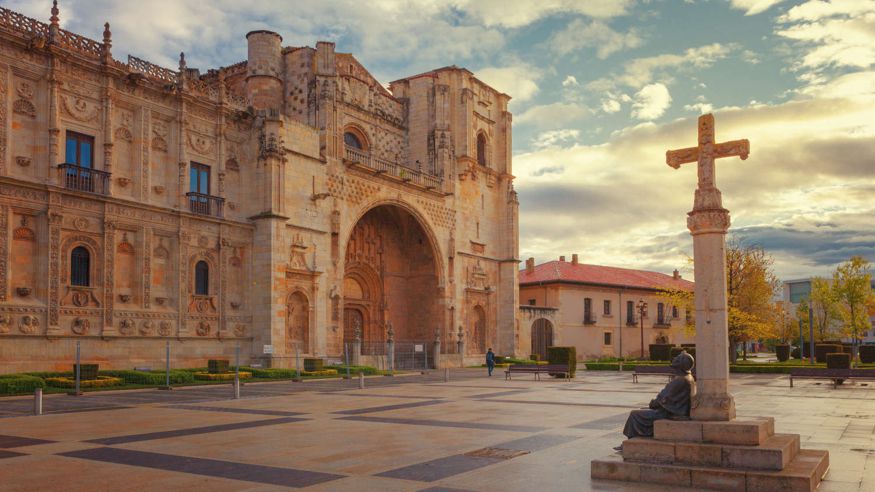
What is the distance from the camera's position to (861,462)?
31.8ft

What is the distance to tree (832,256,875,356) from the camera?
50.5m

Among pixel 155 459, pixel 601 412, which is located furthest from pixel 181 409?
pixel 601 412

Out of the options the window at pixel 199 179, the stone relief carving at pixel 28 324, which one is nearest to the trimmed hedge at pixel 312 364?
the window at pixel 199 179

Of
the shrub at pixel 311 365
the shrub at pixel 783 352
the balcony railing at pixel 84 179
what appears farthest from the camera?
the shrub at pixel 783 352

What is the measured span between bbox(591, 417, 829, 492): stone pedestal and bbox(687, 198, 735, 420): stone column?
27 cm

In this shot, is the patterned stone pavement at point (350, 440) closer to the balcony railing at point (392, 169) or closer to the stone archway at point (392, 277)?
the balcony railing at point (392, 169)

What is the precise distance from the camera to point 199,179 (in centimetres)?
3162

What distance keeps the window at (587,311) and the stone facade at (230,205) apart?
13967 mm

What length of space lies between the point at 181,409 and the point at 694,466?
12504 millimetres

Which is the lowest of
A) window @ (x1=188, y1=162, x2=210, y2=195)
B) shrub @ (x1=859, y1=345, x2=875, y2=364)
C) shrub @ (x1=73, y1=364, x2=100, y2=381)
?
shrub @ (x1=859, y1=345, x2=875, y2=364)

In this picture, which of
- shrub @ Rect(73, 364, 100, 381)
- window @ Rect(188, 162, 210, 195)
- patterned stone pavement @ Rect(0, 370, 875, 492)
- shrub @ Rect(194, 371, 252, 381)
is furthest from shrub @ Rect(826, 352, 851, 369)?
shrub @ Rect(73, 364, 100, 381)

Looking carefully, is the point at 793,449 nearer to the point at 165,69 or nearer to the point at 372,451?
the point at 372,451

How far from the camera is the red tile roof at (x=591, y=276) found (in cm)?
6141

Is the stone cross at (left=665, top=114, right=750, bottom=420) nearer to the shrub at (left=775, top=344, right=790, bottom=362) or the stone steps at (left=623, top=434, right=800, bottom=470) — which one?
the stone steps at (left=623, top=434, right=800, bottom=470)
